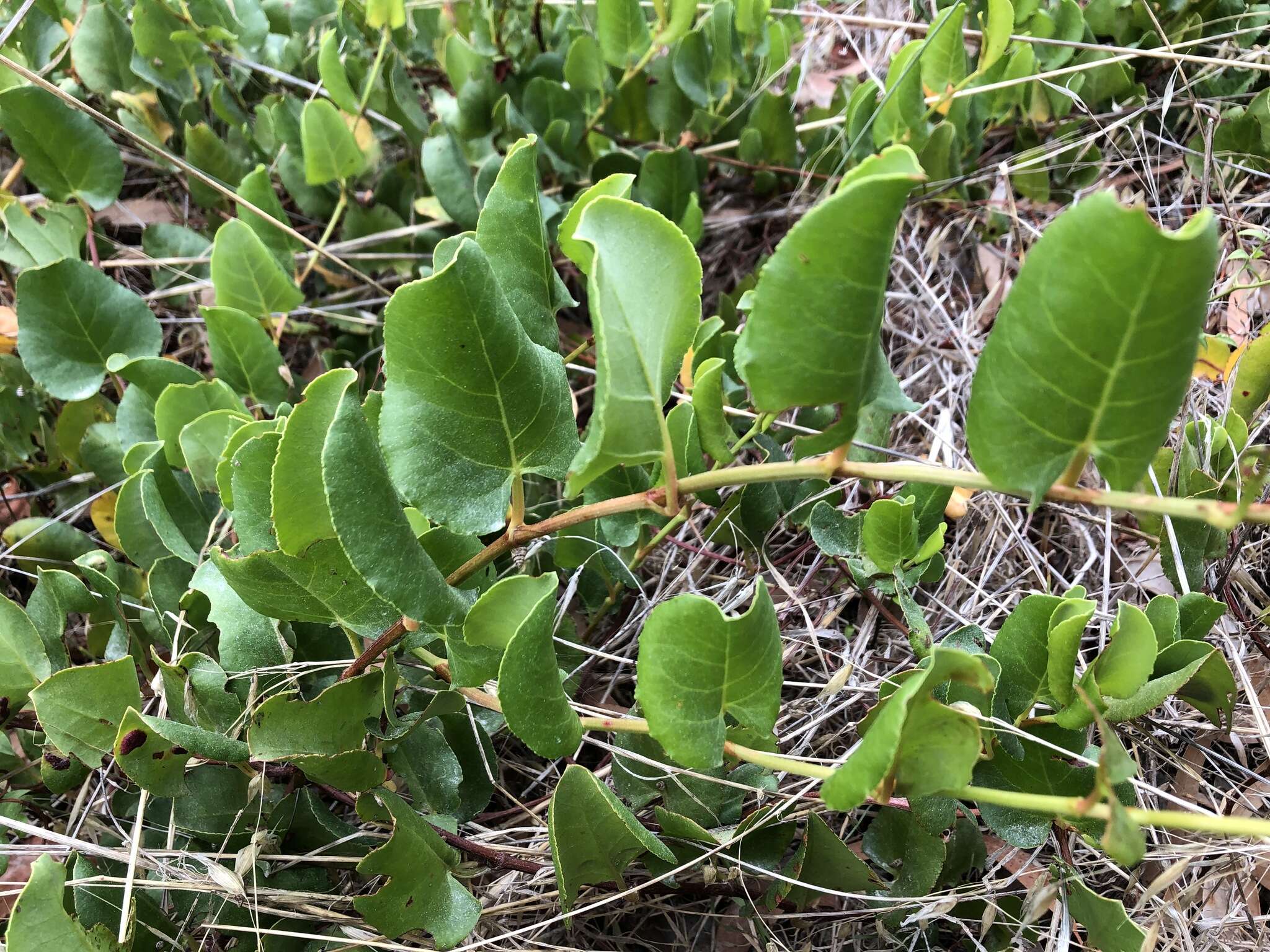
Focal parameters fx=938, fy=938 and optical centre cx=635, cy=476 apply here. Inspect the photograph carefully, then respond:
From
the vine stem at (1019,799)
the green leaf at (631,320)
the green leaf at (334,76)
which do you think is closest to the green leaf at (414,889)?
the vine stem at (1019,799)

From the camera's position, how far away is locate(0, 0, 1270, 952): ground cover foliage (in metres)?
0.64

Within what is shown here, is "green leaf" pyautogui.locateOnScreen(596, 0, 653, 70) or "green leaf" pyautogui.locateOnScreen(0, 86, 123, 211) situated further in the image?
"green leaf" pyautogui.locateOnScreen(596, 0, 653, 70)

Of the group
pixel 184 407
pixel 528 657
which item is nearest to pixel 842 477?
pixel 528 657

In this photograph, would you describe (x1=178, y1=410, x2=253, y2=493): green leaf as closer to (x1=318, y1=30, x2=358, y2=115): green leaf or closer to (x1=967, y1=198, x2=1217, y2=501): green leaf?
(x1=318, y1=30, x2=358, y2=115): green leaf

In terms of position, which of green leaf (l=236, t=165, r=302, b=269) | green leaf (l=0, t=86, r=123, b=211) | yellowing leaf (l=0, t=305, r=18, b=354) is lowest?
yellowing leaf (l=0, t=305, r=18, b=354)

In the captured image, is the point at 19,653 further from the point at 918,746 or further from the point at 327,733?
the point at 918,746

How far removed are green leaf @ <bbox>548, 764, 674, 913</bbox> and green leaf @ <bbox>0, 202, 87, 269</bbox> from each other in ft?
3.76

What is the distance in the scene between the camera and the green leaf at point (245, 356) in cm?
124

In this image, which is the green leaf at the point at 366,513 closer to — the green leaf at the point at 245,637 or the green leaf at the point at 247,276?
the green leaf at the point at 245,637

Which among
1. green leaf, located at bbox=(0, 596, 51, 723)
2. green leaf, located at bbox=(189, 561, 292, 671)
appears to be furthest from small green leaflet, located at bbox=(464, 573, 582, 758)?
green leaf, located at bbox=(0, 596, 51, 723)

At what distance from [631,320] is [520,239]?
26 cm

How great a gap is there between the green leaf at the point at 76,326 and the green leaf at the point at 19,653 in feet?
1.44

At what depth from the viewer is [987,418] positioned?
1.97ft

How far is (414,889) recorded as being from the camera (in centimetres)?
84
